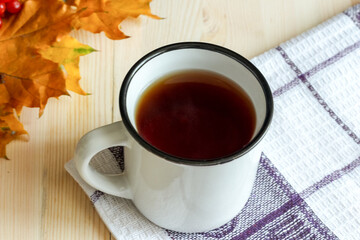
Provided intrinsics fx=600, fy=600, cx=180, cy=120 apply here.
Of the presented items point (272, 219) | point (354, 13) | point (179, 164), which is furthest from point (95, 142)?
point (354, 13)

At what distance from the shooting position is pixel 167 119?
1.71ft

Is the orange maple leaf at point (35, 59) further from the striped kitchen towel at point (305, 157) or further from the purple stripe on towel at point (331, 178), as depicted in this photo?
the purple stripe on towel at point (331, 178)

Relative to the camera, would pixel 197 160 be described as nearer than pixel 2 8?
Yes

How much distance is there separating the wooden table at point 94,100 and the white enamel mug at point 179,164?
74 mm

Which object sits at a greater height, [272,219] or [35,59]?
[35,59]

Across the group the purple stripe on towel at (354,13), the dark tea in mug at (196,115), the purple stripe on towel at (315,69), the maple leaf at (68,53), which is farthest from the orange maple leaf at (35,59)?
the purple stripe on towel at (354,13)

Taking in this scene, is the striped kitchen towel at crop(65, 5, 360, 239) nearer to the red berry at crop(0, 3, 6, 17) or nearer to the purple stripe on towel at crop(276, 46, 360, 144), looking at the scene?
the purple stripe on towel at crop(276, 46, 360, 144)

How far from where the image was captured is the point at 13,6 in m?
0.61

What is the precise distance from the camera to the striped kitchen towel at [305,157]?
57 centimetres

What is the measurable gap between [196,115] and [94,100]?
17 centimetres

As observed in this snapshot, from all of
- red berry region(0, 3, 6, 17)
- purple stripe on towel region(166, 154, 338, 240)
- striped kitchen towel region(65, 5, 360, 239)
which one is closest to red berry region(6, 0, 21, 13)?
red berry region(0, 3, 6, 17)

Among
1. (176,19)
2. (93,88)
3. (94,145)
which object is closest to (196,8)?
(176,19)

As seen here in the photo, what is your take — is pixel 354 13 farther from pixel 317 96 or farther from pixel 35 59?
pixel 35 59

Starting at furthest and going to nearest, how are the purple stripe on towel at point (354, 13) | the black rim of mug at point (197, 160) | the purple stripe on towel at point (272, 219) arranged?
1. the purple stripe on towel at point (354, 13)
2. the purple stripe on towel at point (272, 219)
3. the black rim of mug at point (197, 160)
